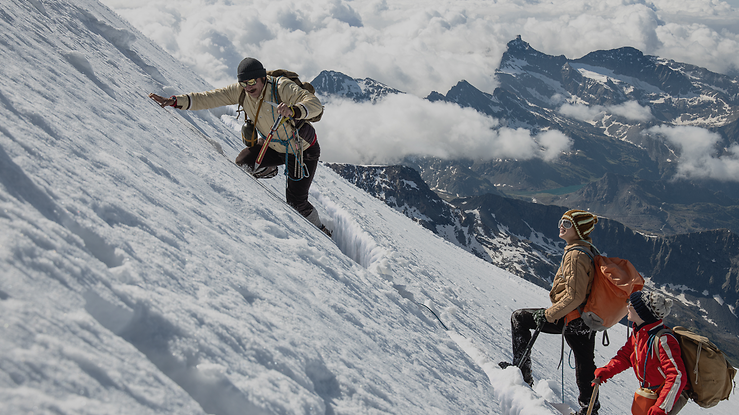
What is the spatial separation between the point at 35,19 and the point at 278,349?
7.37 meters

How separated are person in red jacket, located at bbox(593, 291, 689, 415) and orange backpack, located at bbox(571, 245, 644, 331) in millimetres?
150

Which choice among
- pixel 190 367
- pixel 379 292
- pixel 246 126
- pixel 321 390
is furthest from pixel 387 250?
pixel 190 367

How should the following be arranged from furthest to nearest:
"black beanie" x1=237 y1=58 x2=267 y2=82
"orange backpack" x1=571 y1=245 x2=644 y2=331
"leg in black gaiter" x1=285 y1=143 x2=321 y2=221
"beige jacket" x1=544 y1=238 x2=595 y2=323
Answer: "leg in black gaiter" x1=285 y1=143 x2=321 y2=221
"black beanie" x1=237 y1=58 x2=267 y2=82
"beige jacket" x1=544 y1=238 x2=595 y2=323
"orange backpack" x1=571 y1=245 x2=644 y2=331

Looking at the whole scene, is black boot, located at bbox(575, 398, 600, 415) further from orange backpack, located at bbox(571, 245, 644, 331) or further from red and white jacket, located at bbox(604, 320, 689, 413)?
orange backpack, located at bbox(571, 245, 644, 331)

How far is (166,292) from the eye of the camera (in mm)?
2455

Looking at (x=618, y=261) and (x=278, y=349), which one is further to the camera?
(x=618, y=261)

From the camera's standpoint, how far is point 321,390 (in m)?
2.76

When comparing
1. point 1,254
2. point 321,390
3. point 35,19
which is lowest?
point 321,390

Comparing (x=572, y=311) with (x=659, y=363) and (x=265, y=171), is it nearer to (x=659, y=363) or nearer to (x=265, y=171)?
(x=659, y=363)

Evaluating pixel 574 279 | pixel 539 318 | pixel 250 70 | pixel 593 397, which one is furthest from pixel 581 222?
pixel 250 70

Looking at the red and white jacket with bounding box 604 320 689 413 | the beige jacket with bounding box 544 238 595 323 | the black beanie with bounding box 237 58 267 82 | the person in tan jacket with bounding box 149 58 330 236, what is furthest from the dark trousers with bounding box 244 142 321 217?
the red and white jacket with bounding box 604 320 689 413

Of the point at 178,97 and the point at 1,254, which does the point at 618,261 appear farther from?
the point at 178,97

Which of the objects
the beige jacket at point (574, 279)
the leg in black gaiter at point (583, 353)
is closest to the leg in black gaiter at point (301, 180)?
the beige jacket at point (574, 279)

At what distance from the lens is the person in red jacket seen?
417cm
